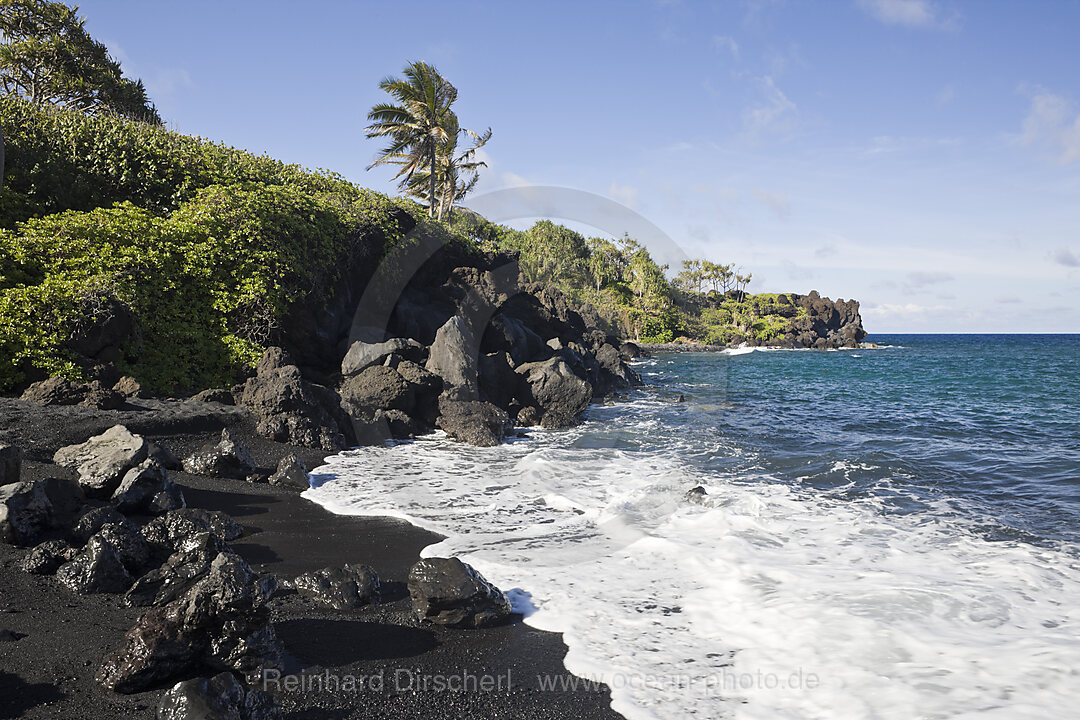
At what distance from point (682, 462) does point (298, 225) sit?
10.9 metres

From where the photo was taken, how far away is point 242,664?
12.5ft

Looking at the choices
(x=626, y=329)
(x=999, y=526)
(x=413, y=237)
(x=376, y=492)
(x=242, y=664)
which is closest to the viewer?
(x=242, y=664)

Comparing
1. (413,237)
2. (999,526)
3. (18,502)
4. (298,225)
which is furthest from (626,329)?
(18,502)

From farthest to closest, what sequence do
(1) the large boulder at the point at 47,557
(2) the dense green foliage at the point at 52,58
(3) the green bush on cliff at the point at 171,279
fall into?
(2) the dense green foliage at the point at 52,58 → (3) the green bush on cliff at the point at 171,279 → (1) the large boulder at the point at 47,557

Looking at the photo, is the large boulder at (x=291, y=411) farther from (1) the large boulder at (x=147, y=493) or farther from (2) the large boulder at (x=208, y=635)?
(2) the large boulder at (x=208, y=635)

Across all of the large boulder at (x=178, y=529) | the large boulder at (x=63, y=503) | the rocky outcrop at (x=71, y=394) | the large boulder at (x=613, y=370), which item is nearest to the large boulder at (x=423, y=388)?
the rocky outcrop at (x=71, y=394)

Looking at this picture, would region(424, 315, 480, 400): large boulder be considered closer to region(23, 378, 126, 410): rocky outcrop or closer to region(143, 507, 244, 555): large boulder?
region(23, 378, 126, 410): rocky outcrop

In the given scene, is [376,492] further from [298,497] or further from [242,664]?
[242,664]

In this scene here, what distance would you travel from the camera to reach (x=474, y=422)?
13.2 metres

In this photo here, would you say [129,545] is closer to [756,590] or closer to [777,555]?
[756,590]

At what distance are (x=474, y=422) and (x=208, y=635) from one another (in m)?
9.40

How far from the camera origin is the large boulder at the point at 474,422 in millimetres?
12938

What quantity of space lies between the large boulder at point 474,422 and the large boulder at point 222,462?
5014 millimetres

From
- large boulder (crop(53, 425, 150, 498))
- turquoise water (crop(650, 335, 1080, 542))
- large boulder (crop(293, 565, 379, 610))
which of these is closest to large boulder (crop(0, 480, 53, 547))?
large boulder (crop(53, 425, 150, 498))
